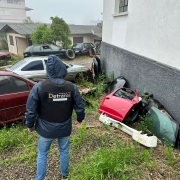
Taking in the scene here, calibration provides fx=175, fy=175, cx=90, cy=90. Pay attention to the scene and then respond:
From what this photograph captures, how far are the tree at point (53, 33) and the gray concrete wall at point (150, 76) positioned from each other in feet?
32.2

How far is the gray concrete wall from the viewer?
3.85 m

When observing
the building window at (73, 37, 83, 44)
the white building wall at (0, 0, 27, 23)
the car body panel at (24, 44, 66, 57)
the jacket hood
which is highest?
the white building wall at (0, 0, 27, 23)

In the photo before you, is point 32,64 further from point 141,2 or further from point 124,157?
point 124,157

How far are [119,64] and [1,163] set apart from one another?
534cm

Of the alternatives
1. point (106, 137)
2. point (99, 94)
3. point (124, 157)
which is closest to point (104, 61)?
point (99, 94)

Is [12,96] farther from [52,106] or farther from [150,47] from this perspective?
[150,47]

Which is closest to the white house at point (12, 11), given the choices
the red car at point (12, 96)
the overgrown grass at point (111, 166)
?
the red car at point (12, 96)

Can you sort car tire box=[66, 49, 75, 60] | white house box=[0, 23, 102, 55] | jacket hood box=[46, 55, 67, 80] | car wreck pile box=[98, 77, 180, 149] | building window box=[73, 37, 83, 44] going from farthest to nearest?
building window box=[73, 37, 83, 44]
white house box=[0, 23, 102, 55]
car tire box=[66, 49, 75, 60]
car wreck pile box=[98, 77, 180, 149]
jacket hood box=[46, 55, 67, 80]

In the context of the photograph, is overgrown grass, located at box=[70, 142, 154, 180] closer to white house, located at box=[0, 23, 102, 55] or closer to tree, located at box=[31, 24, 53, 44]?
tree, located at box=[31, 24, 53, 44]

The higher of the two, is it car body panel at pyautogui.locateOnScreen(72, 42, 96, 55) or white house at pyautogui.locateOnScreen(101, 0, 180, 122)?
white house at pyautogui.locateOnScreen(101, 0, 180, 122)

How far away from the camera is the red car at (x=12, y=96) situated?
12.6 ft

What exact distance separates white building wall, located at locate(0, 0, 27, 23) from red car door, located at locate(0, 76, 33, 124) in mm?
50721

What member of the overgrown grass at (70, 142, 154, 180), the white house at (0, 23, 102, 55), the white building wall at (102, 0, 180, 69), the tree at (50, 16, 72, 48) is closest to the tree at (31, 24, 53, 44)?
the tree at (50, 16, 72, 48)

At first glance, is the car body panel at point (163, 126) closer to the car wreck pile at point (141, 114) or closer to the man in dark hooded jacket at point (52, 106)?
the car wreck pile at point (141, 114)
